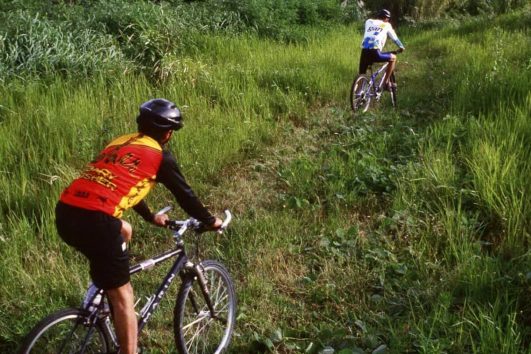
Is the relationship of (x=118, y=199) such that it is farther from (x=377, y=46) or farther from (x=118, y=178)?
(x=377, y=46)

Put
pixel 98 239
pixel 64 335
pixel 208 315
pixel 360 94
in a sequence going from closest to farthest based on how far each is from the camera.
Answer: pixel 98 239 → pixel 64 335 → pixel 208 315 → pixel 360 94

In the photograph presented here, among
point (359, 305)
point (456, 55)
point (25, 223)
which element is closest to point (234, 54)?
point (456, 55)

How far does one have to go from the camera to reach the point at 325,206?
470cm

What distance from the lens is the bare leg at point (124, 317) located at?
243cm

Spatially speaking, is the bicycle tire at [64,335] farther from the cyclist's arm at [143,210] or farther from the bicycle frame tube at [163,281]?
the cyclist's arm at [143,210]

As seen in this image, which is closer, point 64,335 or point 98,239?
point 98,239

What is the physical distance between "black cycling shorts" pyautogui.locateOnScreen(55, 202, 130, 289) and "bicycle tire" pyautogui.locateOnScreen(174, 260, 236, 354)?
0.61 metres

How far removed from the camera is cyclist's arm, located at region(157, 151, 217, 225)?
2508 millimetres

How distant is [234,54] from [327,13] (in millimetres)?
7268

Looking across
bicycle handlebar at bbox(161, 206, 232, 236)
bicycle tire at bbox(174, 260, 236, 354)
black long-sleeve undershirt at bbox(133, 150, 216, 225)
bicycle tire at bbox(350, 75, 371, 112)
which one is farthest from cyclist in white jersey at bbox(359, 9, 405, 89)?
black long-sleeve undershirt at bbox(133, 150, 216, 225)

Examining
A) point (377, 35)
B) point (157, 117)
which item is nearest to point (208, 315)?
point (157, 117)

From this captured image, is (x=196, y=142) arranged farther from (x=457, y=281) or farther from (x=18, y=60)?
(x=457, y=281)

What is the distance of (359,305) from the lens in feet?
11.1

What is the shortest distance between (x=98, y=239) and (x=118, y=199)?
22 cm
